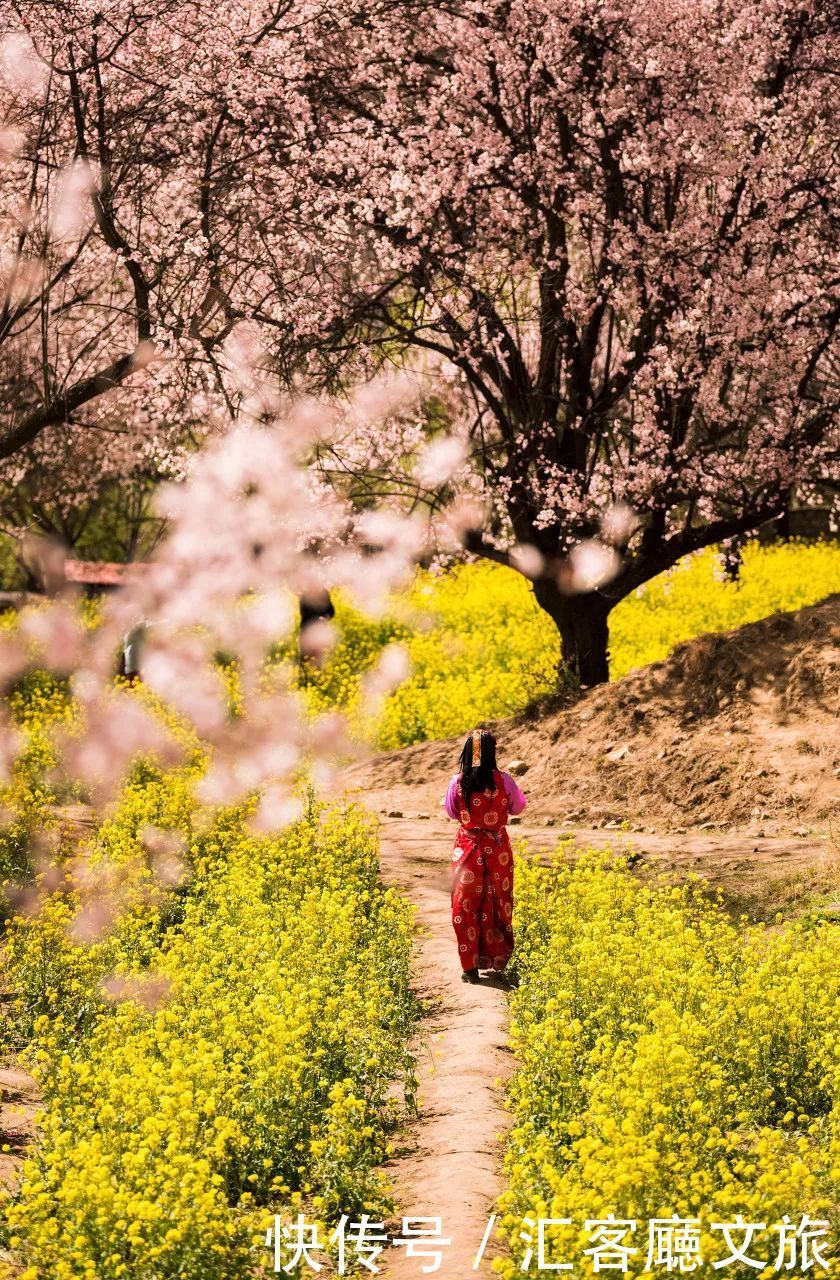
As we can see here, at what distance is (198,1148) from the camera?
249 inches

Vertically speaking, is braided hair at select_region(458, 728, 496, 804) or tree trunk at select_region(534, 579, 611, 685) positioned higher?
tree trunk at select_region(534, 579, 611, 685)

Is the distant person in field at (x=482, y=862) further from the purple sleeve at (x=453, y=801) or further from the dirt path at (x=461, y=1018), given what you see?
the dirt path at (x=461, y=1018)

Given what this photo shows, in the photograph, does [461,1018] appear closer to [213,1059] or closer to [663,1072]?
[213,1059]

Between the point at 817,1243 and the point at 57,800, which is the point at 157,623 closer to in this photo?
the point at 57,800

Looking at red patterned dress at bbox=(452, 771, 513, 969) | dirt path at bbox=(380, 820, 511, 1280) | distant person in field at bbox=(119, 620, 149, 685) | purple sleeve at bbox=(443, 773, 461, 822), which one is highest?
distant person in field at bbox=(119, 620, 149, 685)

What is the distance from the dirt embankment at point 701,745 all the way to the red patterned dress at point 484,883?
13.3 feet

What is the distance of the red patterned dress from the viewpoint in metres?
9.52

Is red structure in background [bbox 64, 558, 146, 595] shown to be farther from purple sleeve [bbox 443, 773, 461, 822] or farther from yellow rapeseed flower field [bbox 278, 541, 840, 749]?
purple sleeve [bbox 443, 773, 461, 822]

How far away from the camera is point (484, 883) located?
964 cm

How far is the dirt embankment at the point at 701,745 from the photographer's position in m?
13.8

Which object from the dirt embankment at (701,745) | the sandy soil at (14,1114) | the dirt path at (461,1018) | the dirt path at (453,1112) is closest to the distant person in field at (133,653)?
the dirt embankment at (701,745)

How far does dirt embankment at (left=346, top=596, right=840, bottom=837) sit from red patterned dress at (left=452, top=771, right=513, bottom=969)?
4.06 metres

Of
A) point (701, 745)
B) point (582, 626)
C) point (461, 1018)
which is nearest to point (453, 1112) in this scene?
point (461, 1018)

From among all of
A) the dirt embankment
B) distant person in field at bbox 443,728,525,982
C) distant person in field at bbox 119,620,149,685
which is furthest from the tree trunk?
distant person in field at bbox 443,728,525,982
